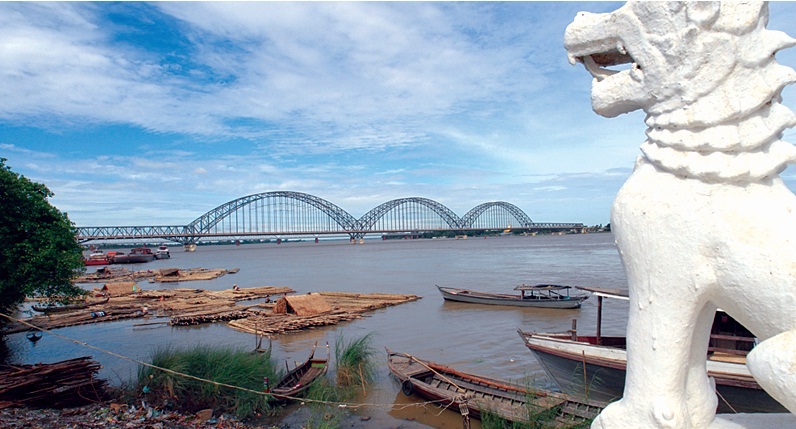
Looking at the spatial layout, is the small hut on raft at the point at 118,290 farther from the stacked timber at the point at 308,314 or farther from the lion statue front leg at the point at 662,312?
the lion statue front leg at the point at 662,312

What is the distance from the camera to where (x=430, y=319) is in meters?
19.5

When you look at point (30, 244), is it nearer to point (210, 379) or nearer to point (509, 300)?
point (210, 379)

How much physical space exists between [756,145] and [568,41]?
1007 mm

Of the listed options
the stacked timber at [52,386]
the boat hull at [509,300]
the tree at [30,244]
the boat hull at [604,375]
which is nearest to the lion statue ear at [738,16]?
the boat hull at [604,375]

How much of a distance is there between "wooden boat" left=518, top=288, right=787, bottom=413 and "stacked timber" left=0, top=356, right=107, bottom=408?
26.5 feet

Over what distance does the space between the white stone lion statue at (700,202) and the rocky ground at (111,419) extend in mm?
7300

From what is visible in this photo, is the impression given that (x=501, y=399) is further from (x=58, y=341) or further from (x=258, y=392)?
(x=58, y=341)

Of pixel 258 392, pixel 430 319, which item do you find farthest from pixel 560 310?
pixel 258 392

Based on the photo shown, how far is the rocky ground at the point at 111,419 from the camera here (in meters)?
7.71

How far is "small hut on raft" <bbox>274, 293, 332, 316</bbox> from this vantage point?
776 inches

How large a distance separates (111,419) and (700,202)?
8.71m

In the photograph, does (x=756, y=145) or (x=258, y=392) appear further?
(x=258, y=392)

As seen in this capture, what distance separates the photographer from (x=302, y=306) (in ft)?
65.3

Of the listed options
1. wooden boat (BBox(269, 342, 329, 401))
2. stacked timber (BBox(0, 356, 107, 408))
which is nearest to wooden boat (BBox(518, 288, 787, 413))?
wooden boat (BBox(269, 342, 329, 401))
